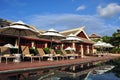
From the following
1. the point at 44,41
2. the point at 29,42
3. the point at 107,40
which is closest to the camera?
the point at 29,42

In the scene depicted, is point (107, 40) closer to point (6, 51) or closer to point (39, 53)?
point (39, 53)

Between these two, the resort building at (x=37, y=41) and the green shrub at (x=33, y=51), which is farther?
the resort building at (x=37, y=41)

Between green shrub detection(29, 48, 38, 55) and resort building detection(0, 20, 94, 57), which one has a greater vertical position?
resort building detection(0, 20, 94, 57)

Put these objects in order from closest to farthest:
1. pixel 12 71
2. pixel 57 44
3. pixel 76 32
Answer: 1. pixel 12 71
2. pixel 57 44
3. pixel 76 32

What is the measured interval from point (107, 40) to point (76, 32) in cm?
1788

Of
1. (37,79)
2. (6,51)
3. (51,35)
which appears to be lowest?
(37,79)

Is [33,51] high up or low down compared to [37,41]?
down

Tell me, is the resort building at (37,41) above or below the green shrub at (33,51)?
above

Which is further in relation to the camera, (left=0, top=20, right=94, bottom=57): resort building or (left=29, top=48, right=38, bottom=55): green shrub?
(left=0, top=20, right=94, bottom=57): resort building

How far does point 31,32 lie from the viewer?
49.6 feet

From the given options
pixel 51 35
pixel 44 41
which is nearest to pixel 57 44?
pixel 44 41

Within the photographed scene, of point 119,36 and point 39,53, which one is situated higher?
point 119,36

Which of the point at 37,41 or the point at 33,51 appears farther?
the point at 37,41

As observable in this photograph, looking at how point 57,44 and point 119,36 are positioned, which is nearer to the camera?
point 57,44
